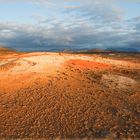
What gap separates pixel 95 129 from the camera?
45.9 ft

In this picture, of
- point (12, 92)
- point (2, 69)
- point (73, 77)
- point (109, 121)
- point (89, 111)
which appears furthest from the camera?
point (2, 69)

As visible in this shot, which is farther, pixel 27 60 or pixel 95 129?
pixel 27 60

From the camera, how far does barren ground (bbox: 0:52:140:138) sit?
14.0 meters

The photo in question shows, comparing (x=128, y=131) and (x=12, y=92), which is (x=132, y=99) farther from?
(x=12, y=92)

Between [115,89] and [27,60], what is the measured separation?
9961 millimetres

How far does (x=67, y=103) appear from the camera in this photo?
56.5 ft

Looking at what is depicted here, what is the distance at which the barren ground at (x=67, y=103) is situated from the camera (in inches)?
553

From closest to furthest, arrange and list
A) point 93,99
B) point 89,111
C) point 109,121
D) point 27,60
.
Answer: point 109,121 → point 89,111 → point 93,99 → point 27,60

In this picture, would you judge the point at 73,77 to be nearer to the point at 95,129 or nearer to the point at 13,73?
the point at 13,73

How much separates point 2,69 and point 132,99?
10.6m

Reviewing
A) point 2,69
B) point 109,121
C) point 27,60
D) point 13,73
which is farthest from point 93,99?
point 27,60

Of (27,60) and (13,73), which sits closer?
(13,73)

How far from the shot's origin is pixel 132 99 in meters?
17.8

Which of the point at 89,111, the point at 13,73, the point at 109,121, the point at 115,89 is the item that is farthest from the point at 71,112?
the point at 13,73
